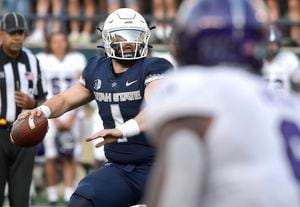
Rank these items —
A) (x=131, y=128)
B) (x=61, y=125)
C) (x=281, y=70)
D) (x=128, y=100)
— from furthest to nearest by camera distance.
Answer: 1. (x=61, y=125)
2. (x=281, y=70)
3. (x=128, y=100)
4. (x=131, y=128)

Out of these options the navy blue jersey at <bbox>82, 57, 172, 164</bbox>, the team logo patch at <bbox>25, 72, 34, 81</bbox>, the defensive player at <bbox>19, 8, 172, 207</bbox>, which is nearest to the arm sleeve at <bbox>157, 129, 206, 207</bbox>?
the defensive player at <bbox>19, 8, 172, 207</bbox>

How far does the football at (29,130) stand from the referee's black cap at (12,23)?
1629 millimetres

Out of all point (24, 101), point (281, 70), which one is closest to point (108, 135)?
point (24, 101)

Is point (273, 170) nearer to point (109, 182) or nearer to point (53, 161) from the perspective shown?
point (109, 182)

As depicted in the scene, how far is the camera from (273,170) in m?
2.26

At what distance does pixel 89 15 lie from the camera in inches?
467

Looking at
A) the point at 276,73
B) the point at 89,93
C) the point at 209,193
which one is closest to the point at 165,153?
the point at 209,193

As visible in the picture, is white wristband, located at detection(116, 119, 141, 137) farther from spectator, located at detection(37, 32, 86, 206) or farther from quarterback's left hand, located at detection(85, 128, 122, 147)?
spectator, located at detection(37, 32, 86, 206)

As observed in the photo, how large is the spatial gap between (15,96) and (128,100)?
1741 millimetres

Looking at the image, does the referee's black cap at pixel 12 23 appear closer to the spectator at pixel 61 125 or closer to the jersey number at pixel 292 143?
the spectator at pixel 61 125

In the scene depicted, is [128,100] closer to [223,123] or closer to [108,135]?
[108,135]

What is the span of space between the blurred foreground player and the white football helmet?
10.3ft

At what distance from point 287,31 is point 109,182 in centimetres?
664

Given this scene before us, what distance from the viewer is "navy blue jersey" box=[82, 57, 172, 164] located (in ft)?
17.6
